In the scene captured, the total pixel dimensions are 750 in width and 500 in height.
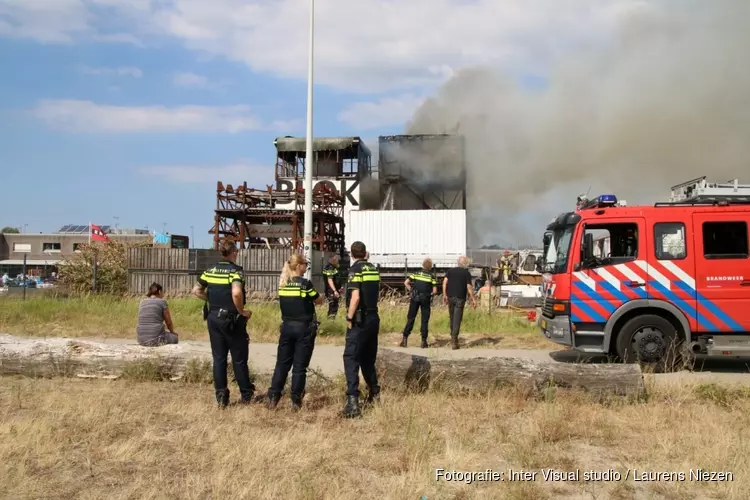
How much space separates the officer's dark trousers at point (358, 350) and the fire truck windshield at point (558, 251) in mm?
3620

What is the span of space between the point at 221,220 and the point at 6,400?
17.0 meters

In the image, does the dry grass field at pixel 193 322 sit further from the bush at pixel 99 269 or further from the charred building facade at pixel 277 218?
the charred building facade at pixel 277 218

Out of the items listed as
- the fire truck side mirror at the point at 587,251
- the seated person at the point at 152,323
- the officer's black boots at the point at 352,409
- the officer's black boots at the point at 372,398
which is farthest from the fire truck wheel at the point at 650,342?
the seated person at the point at 152,323

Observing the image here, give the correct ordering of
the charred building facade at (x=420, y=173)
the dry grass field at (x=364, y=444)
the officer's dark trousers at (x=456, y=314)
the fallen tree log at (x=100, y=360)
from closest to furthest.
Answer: the dry grass field at (x=364, y=444), the fallen tree log at (x=100, y=360), the officer's dark trousers at (x=456, y=314), the charred building facade at (x=420, y=173)

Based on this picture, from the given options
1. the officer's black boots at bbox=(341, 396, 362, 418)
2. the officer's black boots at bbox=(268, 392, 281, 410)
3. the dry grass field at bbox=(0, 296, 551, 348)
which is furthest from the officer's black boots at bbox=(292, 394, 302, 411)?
the dry grass field at bbox=(0, 296, 551, 348)

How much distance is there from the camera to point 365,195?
104 ft

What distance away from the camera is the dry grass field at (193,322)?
11.6 metres

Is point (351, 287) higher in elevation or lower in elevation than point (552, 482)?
higher

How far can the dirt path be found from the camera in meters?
7.43

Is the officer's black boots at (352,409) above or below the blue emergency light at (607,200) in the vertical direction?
below

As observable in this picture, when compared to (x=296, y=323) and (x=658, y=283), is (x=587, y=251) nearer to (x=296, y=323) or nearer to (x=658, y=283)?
(x=658, y=283)

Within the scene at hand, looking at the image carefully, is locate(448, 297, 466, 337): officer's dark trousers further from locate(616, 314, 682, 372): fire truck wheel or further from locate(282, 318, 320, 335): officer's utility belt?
locate(282, 318, 320, 335): officer's utility belt

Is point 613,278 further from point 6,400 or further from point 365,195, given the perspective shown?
point 365,195

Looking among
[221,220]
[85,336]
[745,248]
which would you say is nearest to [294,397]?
[745,248]
